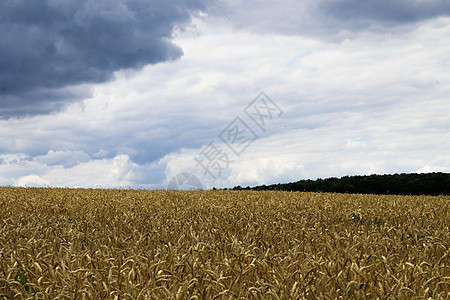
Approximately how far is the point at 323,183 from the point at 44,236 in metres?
19.0

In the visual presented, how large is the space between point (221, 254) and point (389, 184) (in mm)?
18861

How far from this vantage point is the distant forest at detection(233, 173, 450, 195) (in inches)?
806

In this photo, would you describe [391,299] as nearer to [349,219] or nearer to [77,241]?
[77,241]

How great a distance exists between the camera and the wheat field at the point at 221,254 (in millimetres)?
3104

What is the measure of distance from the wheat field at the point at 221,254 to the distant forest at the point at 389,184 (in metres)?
12.2

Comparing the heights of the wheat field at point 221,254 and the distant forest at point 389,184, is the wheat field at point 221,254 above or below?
below

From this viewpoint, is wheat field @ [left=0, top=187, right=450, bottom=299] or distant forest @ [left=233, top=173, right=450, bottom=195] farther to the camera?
distant forest @ [left=233, top=173, right=450, bottom=195]

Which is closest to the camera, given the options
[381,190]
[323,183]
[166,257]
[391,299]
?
[391,299]

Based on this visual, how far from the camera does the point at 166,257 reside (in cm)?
417

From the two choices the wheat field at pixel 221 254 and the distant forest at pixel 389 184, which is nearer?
the wheat field at pixel 221 254

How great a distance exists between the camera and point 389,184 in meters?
21.2

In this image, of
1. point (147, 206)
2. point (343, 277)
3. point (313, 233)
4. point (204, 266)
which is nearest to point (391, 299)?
point (343, 277)

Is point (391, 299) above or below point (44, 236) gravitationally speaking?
below

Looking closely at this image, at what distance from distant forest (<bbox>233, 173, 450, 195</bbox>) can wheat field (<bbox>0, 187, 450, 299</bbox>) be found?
12.2 m
